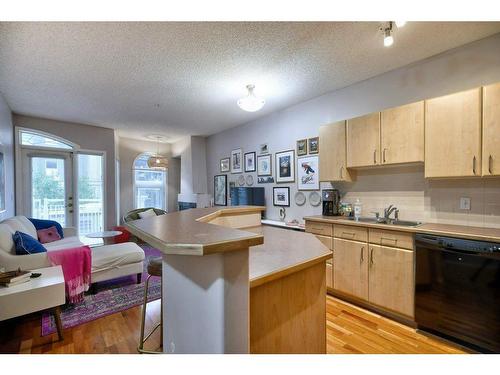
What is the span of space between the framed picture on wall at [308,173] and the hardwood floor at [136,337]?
67.3 inches

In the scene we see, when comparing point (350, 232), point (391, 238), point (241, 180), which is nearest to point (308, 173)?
point (350, 232)

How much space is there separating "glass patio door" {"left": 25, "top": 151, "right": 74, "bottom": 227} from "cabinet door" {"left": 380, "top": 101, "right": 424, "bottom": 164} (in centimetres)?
556

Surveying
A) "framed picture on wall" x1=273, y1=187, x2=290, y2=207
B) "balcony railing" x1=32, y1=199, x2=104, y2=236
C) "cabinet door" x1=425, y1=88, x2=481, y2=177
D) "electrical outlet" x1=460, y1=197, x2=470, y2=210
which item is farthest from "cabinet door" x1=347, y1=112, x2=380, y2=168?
"balcony railing" x1=32, y1=199, x2=104, y2=236

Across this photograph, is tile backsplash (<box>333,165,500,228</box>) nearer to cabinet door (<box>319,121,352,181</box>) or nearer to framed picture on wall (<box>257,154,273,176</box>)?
cabinet door (<box>319,121,352,181</box>)

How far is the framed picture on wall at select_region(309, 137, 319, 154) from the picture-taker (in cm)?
335

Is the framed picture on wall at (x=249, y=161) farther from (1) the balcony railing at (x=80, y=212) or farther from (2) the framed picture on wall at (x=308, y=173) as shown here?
(1) the balcony railing at (x=80, y=212)

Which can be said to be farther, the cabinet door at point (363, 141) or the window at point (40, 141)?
the window at point (40, 141)

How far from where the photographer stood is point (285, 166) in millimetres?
3846

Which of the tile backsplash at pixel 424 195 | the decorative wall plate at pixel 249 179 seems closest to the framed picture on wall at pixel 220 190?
the decorative wall plate at pixel 249 179

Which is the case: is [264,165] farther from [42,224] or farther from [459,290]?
[42,224]

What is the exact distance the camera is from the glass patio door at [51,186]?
4.31 meters

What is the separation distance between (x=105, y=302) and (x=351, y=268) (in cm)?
278
